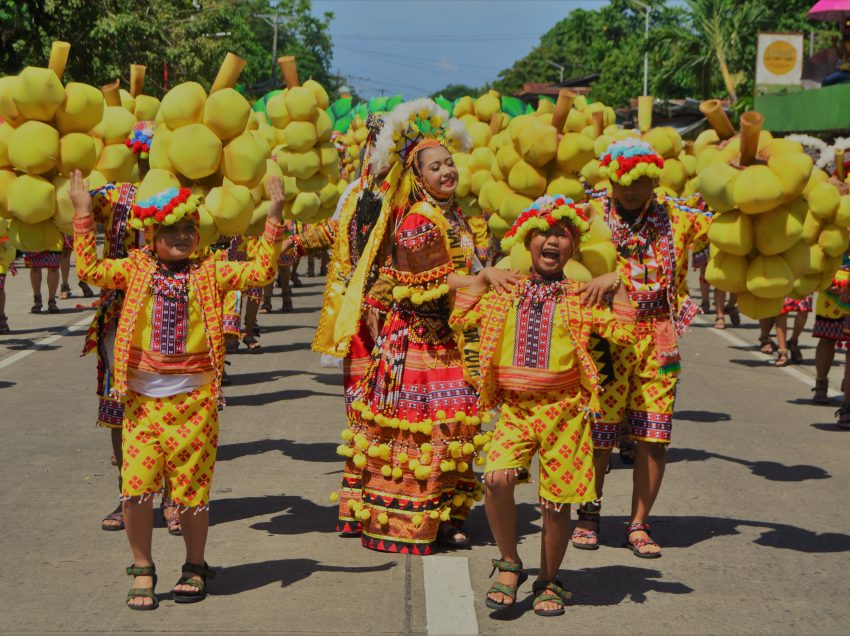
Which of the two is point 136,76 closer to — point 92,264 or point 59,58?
point 59,58

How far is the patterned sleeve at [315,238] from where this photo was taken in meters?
7.65

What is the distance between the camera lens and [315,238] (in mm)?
7723

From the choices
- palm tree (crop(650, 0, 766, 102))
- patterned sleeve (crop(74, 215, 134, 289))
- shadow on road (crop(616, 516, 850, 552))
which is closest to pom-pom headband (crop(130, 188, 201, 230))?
patterned sleeve (crop(74, 215, 134, 289))

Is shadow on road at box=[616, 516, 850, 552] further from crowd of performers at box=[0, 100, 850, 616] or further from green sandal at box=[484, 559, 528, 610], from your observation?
green sandal at box=[484, 559, 528, 610]

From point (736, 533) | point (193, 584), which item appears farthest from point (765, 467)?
point (193, 584)

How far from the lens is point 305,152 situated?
12070mm

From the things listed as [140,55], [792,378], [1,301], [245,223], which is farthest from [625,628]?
[140,55]

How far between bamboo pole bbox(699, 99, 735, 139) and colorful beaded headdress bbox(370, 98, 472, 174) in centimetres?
137

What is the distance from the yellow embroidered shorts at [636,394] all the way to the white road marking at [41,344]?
8.68 metres

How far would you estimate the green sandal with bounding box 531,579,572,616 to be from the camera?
5891 mm

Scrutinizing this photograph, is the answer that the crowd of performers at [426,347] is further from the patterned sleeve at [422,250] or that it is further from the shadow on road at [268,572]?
the shadow on road at [268,572]

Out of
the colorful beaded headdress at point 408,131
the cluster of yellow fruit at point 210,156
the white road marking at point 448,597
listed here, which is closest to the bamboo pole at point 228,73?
the cluster of yellow fruit at point 210,156

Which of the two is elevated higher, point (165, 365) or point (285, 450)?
point (165, 365)

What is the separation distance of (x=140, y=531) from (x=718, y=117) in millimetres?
3596
